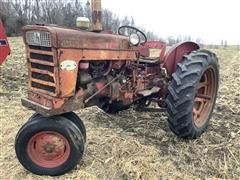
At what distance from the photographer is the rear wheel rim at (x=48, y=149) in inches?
152

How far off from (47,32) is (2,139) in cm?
191

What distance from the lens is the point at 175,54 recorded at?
5.43 m

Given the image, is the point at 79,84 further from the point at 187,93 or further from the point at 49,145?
the point at 187,93

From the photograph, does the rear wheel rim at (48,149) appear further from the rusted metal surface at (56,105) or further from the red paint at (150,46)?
the red paint at (150,46)

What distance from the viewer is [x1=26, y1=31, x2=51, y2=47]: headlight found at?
3.71 meters

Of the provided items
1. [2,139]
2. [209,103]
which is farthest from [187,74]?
[2,139]

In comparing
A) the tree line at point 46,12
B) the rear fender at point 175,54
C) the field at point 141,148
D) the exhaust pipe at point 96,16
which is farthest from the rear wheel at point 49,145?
the tree line at point 46,12

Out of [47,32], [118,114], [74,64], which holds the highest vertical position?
[47,32]

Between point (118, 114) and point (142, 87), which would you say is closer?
point (142, 87)

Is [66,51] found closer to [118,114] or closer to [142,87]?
[142,87]

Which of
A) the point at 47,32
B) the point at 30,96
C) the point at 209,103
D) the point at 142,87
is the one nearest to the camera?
the point at 47,32

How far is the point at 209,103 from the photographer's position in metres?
5.58

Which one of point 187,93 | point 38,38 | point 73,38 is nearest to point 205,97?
point 187,93

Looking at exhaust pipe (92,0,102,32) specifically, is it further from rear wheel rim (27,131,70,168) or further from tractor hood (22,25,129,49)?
rear wheel rim (27,131,70,168)
